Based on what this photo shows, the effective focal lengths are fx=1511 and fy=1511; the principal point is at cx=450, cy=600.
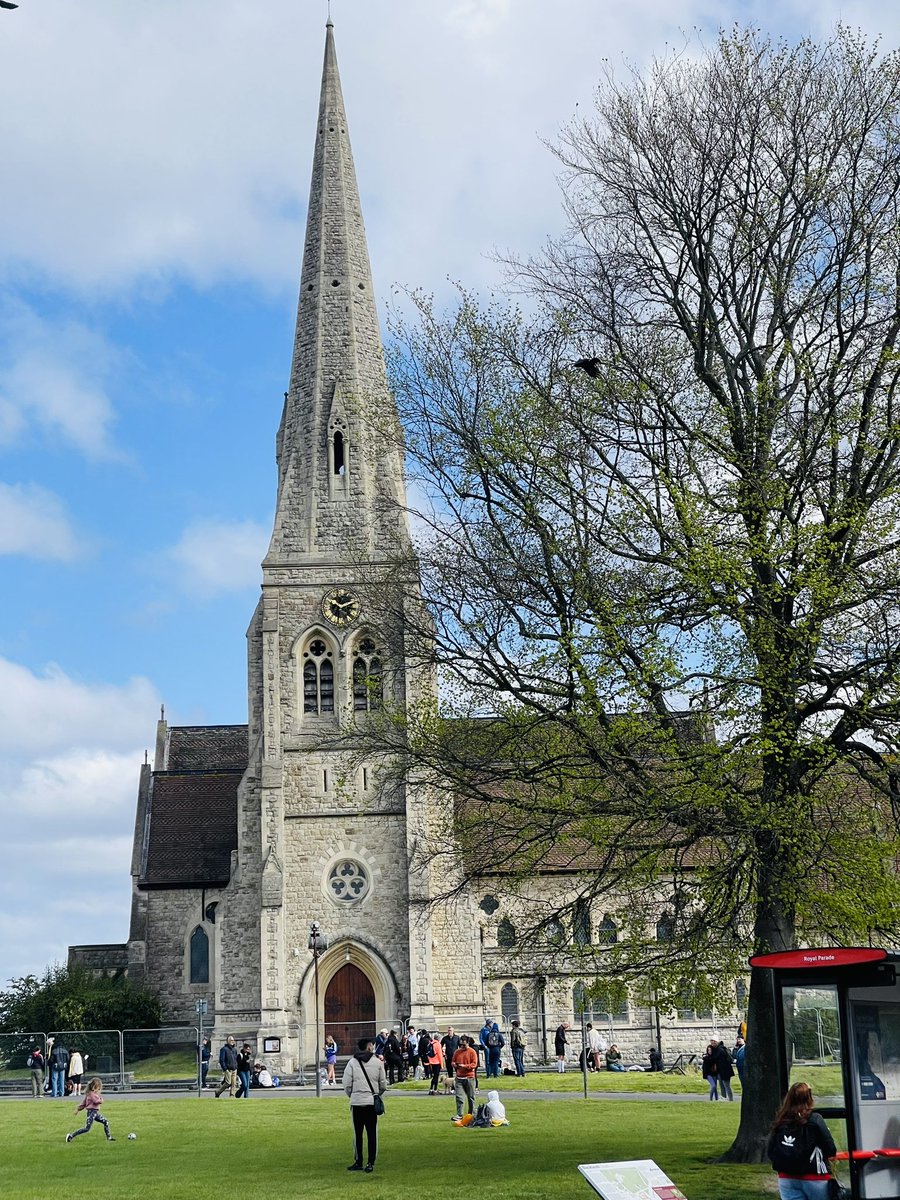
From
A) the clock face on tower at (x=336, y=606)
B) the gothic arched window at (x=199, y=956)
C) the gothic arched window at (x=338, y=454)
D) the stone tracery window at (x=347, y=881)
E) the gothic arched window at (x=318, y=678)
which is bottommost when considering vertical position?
the gothic arched window at (x=199, y=956)

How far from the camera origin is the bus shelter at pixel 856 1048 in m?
13.8

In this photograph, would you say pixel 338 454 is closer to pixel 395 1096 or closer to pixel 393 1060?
pixel 393 1060

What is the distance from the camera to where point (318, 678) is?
50.6m

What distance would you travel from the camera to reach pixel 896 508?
19125mm

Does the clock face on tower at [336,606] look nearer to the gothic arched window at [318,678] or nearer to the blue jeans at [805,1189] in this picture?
the gothic arched window at [318,678]

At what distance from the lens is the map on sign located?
→ 41.0 feet

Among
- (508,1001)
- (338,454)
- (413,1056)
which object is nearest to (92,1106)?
(413,1056)

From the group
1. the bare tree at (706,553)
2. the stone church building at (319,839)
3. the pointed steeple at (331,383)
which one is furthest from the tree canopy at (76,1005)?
the bare tree at (706,553)

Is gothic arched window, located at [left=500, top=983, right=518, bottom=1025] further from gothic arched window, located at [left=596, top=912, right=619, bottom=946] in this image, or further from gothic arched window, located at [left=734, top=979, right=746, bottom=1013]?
gothic arched window, located at [left=596, top=912, right=619, bottom=946]

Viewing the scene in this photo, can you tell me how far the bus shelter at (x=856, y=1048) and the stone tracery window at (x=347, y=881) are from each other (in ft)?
111

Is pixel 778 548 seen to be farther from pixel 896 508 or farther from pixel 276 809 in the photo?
pixel 276 809

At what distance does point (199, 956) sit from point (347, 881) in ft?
28.7

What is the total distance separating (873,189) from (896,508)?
474 cm

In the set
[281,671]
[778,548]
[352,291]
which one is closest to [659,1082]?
[281,671]
